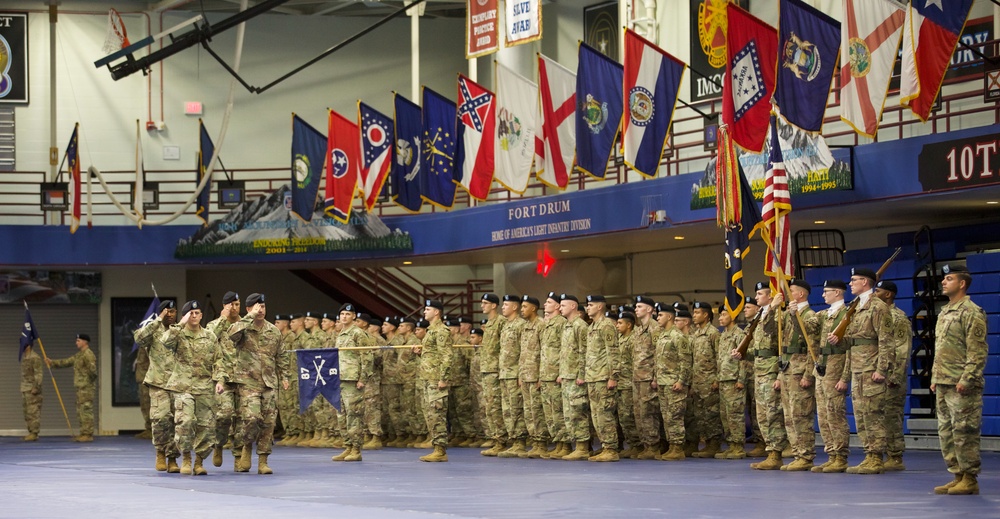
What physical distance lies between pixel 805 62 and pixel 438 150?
7538 mm

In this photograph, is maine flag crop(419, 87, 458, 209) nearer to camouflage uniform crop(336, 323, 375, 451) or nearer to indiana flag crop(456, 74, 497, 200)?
indiana flag crop(456, 74, 497, 200)

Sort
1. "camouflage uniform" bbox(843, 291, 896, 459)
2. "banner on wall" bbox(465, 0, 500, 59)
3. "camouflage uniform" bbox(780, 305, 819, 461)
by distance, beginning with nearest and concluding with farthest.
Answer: "camouflage uniform" bbox(843, 291, 896, 459) → "camouflage uniform" bbox(780, 305, 819, 461) → "banner on wall" bbox(465, 0, 500, 59)

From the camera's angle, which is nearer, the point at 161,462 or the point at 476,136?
A: the point at 161,462

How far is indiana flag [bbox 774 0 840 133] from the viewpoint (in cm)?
1617

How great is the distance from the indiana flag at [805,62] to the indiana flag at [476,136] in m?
5.72

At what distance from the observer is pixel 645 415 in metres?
16.7

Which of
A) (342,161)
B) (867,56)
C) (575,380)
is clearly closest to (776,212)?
(867,56)

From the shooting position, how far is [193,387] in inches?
586

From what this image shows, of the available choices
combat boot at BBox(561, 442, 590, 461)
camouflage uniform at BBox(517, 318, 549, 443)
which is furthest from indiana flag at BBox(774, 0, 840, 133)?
combat boot at BBox(561, 442, 590, 461)

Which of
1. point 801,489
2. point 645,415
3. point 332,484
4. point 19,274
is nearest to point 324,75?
point 19,274

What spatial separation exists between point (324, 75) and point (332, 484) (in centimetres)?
1841

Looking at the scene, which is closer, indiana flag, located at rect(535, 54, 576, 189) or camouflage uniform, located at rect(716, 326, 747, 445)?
camouflage uniform, located at rect(716, 326, 747, 445)

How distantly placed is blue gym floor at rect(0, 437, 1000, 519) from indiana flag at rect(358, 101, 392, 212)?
6.96 m

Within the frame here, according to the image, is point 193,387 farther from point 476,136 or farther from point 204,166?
point 204,166
